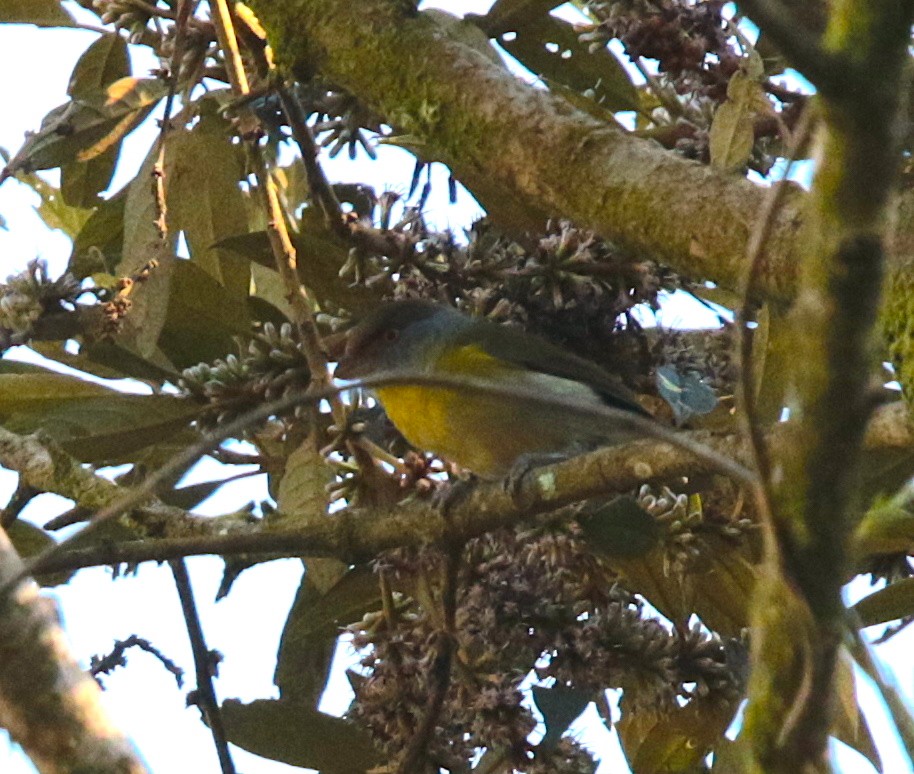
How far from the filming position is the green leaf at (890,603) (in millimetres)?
2662

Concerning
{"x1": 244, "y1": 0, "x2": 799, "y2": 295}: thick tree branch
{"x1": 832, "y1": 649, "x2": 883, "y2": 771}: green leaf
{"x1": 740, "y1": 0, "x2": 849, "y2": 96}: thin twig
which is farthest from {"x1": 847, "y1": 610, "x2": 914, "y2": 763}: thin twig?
{"x1": 832, "y1": 649, "x2": 883, "y2": 771}: green leaf

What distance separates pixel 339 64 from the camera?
8.19 feet

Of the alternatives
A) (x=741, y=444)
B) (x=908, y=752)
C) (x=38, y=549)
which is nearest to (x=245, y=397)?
(x=38, y=549)

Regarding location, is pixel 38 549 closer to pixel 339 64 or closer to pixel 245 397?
pixel 245 397

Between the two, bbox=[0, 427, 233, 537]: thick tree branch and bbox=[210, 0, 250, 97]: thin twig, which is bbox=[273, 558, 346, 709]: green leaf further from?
bbox=[210, 0, 250, 97]: thin twig

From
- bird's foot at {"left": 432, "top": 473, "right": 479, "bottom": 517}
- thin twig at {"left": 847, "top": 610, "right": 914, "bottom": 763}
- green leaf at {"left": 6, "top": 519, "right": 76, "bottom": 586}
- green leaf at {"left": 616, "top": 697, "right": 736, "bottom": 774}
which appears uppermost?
green leaf at {"left": 6, "top": 519, "right": 76, "bottom": 586}

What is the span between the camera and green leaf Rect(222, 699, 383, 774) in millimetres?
2850

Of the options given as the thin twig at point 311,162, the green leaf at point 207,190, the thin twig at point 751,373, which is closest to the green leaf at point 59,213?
the green leaf at point 207,190

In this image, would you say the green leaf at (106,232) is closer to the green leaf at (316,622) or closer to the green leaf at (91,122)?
the green leaf at (91,122)

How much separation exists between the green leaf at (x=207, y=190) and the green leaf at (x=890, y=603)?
148 cm

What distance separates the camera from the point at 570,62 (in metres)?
3.22

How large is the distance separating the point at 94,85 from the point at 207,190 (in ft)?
1.94

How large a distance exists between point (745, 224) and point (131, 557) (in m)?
1.05

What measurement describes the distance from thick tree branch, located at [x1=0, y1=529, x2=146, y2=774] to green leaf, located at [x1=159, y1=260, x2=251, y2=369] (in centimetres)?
154
